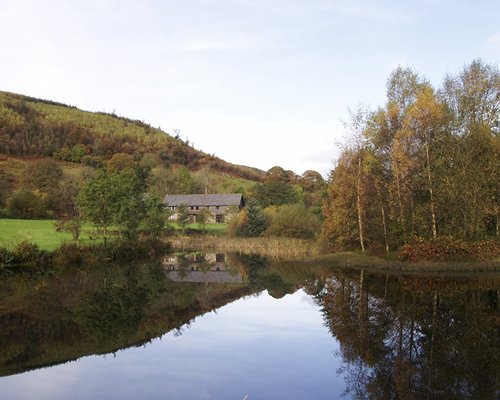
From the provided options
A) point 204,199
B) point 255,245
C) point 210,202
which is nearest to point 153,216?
point 255,245

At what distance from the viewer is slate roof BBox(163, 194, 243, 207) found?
77100mm

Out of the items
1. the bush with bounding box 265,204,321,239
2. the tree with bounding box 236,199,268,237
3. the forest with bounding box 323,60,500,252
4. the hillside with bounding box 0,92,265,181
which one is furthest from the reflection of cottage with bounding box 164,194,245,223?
the forest with bounding box 323,60,500,252

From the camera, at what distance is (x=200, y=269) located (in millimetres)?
30766

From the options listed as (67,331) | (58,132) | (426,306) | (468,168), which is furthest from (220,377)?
(58,132)

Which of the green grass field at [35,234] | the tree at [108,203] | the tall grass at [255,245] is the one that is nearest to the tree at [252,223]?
the tall grass at [255,245]

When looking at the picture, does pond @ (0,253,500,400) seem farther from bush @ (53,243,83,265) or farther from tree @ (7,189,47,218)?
tree @ (7,189,47,218)

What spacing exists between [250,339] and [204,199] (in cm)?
6538

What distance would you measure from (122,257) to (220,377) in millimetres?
26254

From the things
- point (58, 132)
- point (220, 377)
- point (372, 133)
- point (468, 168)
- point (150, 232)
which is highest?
point (58, 132)

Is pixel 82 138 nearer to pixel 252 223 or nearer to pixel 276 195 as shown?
pixel 276 195

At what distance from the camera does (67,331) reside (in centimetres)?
1430

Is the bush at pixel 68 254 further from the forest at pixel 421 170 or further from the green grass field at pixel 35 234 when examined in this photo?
the forest at pixel 421 170

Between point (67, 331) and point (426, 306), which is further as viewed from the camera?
point (426, 306)

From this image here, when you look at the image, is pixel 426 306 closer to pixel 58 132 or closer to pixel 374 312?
pixel 374 312
